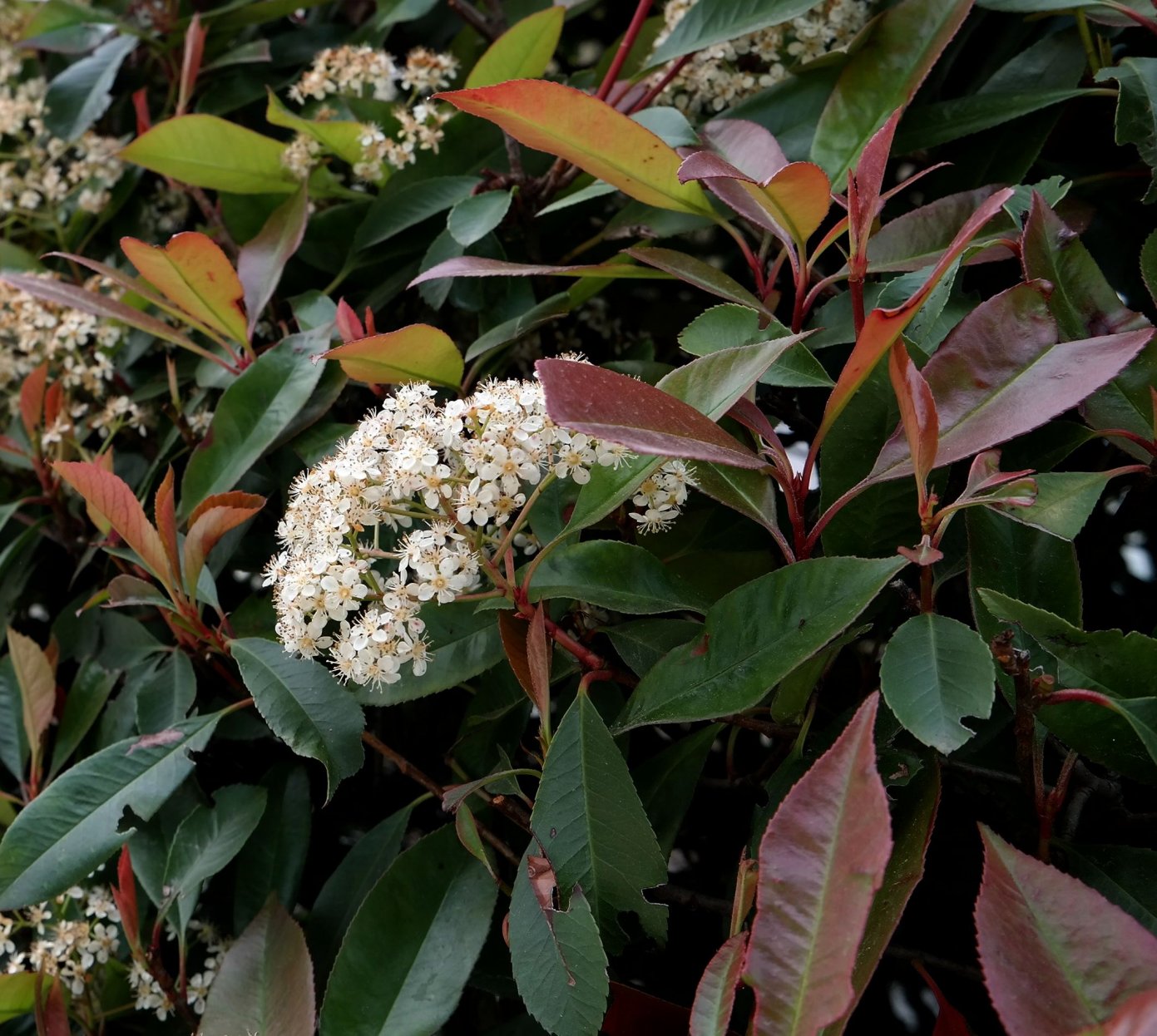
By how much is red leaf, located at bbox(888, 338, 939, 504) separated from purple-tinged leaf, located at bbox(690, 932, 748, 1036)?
298 mm

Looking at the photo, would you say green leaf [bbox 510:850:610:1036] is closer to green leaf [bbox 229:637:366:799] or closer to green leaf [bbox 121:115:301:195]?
green leaf [bbox 229:637:366:799]

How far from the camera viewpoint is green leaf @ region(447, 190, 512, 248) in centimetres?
101

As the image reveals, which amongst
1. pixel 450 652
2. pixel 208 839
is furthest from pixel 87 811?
pixel 450 652

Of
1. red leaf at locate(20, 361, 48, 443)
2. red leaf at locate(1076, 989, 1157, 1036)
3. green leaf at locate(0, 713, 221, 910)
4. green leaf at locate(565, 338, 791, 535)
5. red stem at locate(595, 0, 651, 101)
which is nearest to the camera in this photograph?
red leaf at locate(1076, 989, 1157, 1036)

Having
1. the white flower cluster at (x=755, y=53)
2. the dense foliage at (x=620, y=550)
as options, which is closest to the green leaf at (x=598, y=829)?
the dense foliage at (x=620, y=550)

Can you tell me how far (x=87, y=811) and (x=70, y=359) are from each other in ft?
2.02

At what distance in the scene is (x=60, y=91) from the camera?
1450 millimetres

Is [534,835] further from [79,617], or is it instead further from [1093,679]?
[79,617]

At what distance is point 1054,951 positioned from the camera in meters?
0.54

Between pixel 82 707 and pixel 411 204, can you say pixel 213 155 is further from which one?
pixel 82 707

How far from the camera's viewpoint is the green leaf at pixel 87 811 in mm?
896

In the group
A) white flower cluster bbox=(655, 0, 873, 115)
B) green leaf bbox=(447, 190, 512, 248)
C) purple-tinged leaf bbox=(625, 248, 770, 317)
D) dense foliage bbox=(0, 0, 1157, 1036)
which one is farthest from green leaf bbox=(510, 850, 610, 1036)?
white flower cluster bbox=(655, 0, 873, 115)

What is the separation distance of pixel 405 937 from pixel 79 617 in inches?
24.2

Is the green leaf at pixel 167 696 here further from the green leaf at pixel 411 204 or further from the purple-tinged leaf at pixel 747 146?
the purple-tinged leaf at pixel 747 146
